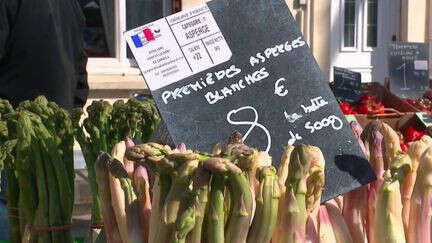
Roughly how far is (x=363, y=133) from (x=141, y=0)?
5.58 metres

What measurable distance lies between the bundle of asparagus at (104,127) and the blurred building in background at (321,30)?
186 inches

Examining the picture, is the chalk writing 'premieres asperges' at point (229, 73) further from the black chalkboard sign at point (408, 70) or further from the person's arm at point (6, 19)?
the black chalkboard sign at point (408, 70)

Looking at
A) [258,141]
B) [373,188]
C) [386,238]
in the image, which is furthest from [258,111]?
[386,238]

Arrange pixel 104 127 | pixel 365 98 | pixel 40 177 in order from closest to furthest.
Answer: pixel 40 177 < pixel 104 127 < pixel 365 98

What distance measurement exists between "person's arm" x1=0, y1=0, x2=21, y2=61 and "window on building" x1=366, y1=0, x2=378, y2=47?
590 centimetres

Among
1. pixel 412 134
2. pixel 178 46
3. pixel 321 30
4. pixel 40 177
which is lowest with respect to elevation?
pixel 412 134

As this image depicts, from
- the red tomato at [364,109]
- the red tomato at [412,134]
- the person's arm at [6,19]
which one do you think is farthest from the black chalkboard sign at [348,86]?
the person's arm at [6,19]

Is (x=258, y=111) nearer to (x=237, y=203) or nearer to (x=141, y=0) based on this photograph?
(x=237, y=203)

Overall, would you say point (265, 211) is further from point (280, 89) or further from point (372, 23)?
point (372, 23)

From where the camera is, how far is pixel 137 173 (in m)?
1.74

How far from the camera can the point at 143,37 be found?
2.00 m

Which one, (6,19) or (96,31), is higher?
(6,19)

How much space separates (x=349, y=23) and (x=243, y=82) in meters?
7.00

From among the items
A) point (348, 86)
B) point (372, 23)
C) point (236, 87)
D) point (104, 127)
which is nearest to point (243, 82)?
point (236, 87)
